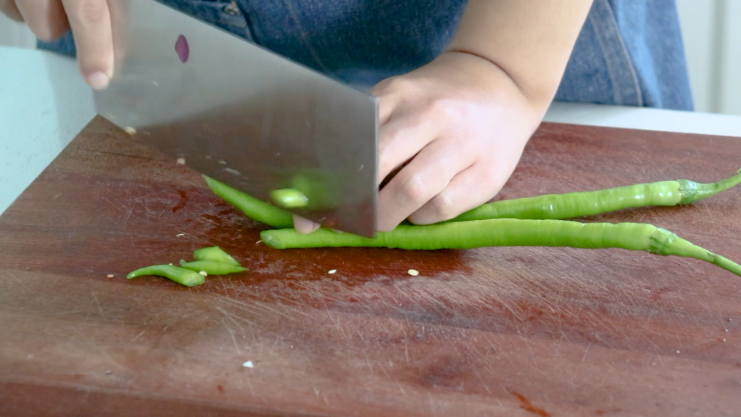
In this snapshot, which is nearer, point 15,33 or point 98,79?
point 98,79

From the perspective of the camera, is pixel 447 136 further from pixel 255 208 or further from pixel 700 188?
pixel 700 188

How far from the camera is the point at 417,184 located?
1.14m

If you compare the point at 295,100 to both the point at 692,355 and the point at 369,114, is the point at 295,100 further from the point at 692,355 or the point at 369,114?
the point at 692,355

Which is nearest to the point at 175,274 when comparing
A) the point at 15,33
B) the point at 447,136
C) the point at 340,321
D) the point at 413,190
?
the point at 340,321

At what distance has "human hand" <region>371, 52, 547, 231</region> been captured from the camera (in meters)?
1.15

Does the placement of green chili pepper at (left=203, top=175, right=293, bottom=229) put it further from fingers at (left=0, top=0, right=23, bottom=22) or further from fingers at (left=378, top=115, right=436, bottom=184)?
fingers at (left=0, top=0, right=23, bottom=22)

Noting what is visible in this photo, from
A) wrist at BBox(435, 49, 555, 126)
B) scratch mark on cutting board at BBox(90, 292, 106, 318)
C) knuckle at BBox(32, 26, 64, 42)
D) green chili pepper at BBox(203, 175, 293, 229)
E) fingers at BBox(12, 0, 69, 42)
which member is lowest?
scratch mark on cutting board at BBox(90, 292, 106, 318)

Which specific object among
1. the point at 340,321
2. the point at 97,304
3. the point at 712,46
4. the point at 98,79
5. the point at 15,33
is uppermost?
the point at 712,46

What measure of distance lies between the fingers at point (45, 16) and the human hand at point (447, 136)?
65 centimetres

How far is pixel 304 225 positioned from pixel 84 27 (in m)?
0.54

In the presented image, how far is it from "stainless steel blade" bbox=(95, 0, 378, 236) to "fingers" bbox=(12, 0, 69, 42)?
0.19m

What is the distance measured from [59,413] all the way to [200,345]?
204 millimetres

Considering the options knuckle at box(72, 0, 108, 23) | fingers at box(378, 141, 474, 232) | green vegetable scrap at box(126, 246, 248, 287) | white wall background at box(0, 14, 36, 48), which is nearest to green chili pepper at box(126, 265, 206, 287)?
green vegetable scrap at box(126, 246, 248, 287)

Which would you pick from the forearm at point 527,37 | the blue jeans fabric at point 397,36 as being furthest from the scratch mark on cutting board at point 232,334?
the blue jeans fabric at point 397,36
